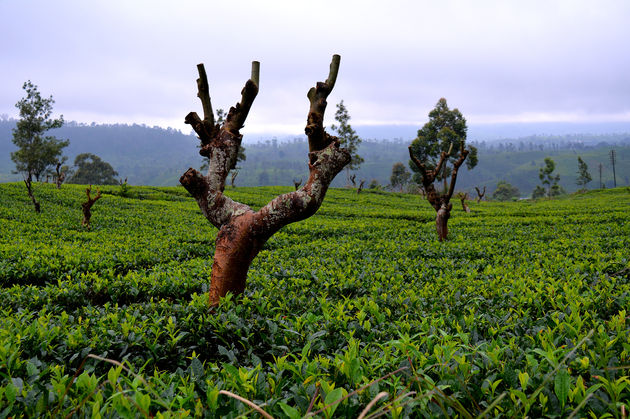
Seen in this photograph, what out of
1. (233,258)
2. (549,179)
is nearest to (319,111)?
(233,258)

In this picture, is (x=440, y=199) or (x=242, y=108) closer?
(x=242, y=108)

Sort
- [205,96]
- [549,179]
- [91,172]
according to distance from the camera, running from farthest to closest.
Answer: [91,172]
[549,179]
[205,96]

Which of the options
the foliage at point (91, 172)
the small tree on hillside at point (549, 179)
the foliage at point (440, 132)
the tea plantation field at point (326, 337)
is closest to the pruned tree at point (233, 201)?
the tea plantation field at point (326, 337)

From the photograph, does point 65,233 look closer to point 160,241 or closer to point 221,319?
point 160,241

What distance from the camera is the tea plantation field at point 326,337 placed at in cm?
205

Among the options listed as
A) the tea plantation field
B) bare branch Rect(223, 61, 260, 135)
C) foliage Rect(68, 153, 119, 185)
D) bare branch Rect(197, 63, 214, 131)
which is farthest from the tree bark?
foliage Rect(68, 153, 119, 185)

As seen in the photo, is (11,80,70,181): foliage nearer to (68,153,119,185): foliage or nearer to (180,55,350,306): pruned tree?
(68,153,119,185): foliage

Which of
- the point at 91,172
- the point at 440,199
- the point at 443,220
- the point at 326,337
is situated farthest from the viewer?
the point at 91,172

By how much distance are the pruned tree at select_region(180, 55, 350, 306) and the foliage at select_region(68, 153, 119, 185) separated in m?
85.6

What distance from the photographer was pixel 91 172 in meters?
81.9

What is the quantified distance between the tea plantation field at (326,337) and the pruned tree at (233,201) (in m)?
0.59

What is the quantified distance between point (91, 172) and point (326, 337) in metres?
94.9

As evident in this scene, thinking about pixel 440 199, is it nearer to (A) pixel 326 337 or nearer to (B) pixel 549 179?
(A) pixel 326 337

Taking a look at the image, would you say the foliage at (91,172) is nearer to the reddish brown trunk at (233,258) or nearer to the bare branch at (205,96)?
the bare branch at (205,96)
